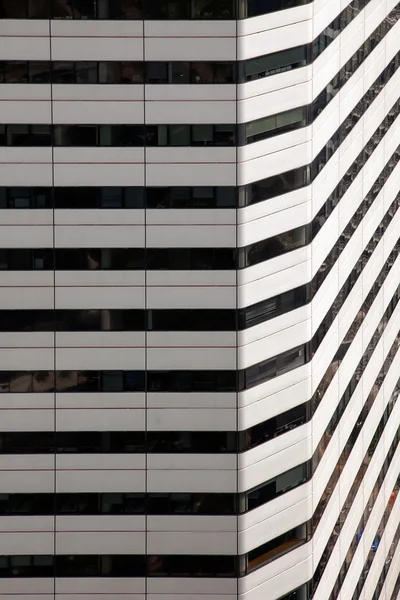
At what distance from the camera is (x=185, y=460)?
62188mm

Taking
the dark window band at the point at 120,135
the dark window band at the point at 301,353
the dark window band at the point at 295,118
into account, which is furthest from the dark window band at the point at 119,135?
the dark window band at the point at 301,353

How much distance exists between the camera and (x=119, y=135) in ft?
193

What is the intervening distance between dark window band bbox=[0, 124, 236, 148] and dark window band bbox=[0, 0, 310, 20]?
5.18 m

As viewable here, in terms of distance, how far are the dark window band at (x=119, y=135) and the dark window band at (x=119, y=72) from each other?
219 cm

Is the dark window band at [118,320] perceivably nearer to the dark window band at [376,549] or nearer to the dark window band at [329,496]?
the dark window band at [329,496]

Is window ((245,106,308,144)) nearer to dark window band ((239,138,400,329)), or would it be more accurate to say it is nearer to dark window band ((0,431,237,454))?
dark window band ((239,138,400,329))

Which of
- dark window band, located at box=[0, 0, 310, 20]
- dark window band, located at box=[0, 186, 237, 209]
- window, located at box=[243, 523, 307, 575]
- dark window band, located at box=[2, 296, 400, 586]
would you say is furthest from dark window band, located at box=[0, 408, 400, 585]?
dark window band, located at box=[0, 0, 310, 20]

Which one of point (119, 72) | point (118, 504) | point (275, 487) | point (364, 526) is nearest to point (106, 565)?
point (118, 504)

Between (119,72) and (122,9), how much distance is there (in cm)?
295

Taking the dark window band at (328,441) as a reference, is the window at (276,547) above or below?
below

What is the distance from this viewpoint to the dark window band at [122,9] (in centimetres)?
5775

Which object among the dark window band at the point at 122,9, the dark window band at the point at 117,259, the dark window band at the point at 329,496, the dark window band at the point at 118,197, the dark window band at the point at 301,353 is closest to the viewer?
the dark window band at the point at 122,9

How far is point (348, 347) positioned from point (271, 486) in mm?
13547

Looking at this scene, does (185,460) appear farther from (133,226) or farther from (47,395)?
(133,226)
